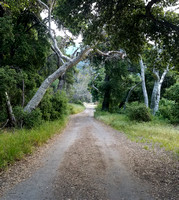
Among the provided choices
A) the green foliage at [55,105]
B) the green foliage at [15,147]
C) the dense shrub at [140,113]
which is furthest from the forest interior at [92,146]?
the dense shrub at [140,113]

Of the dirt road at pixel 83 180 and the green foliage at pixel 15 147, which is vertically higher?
the green foliage at pixel 15 147

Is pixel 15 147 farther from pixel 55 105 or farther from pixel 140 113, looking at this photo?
pixel 140 113

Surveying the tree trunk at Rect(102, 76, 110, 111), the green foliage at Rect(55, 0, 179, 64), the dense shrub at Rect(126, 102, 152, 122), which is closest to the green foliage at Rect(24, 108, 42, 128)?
the green foliage at Rect(55, 0, 179, 64)

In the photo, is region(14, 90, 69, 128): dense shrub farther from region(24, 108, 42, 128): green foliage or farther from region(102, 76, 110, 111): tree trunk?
region(102, 76, 110, 111): tree trunk

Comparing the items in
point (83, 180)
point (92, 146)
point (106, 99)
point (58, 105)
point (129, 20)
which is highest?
point (129, 20)

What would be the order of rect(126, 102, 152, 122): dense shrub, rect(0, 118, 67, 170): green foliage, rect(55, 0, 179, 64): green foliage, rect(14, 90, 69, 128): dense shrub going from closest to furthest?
rect(0, 118, 67, 170): green foliage, rect(55, 0, 179, 64): green foliage, rect(14, 90, 69, 128): dense shrub, rect(126, 102, 152, 122): dense shrub

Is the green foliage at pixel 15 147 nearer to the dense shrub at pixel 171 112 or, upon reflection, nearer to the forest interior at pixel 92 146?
the forest interior at pixel 92 146

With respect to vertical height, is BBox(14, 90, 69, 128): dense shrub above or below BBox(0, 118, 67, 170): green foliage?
above

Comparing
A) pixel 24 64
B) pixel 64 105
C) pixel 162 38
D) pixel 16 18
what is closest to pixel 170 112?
pixel 64 105

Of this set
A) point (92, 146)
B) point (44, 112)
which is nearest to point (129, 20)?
point (92, 146)

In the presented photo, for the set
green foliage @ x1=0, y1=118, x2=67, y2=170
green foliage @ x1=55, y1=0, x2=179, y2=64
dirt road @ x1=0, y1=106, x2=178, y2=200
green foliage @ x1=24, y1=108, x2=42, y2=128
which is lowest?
dirt road @ x1=0, y1=106, x2=178, y2=200

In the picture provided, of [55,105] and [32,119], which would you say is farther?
[55,105]

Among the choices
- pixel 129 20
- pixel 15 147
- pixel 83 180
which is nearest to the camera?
pixel 83 180

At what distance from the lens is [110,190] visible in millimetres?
3471
